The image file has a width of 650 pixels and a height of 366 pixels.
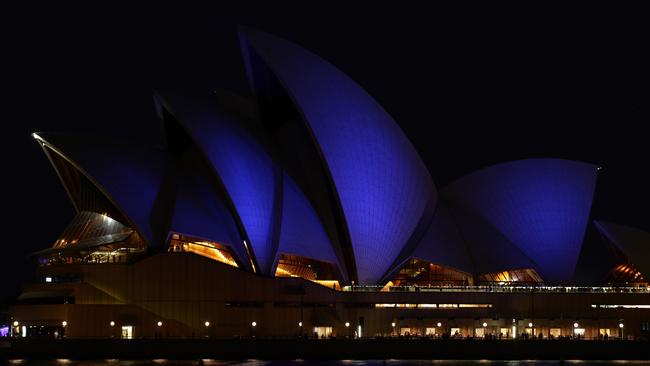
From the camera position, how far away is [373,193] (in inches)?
2381

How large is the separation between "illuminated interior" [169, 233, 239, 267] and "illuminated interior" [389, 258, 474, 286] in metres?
11.9

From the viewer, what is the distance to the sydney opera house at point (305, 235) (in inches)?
2272

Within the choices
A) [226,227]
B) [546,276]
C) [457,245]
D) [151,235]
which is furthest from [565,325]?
[151,235]

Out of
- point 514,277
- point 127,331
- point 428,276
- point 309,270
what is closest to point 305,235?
point 309,270

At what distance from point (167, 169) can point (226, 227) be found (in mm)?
5992

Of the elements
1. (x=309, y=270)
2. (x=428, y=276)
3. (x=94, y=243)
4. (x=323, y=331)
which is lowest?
(x=323, y=331)

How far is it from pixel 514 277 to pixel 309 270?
14750 mm

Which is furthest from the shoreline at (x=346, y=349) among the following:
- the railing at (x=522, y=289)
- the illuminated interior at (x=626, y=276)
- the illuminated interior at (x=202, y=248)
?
the illuminated interior at (x=626, y=276)

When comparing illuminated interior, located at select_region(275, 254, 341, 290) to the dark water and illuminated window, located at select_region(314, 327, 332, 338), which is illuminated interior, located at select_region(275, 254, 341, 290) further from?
the dark water

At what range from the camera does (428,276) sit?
2554 inches

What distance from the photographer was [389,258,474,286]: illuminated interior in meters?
64.4

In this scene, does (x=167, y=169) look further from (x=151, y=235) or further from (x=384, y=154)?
(x=384, y=154)

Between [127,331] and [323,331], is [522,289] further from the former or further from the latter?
[127,331]

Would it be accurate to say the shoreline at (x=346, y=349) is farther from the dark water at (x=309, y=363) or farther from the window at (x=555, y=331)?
the window at (x=555, y=331)
